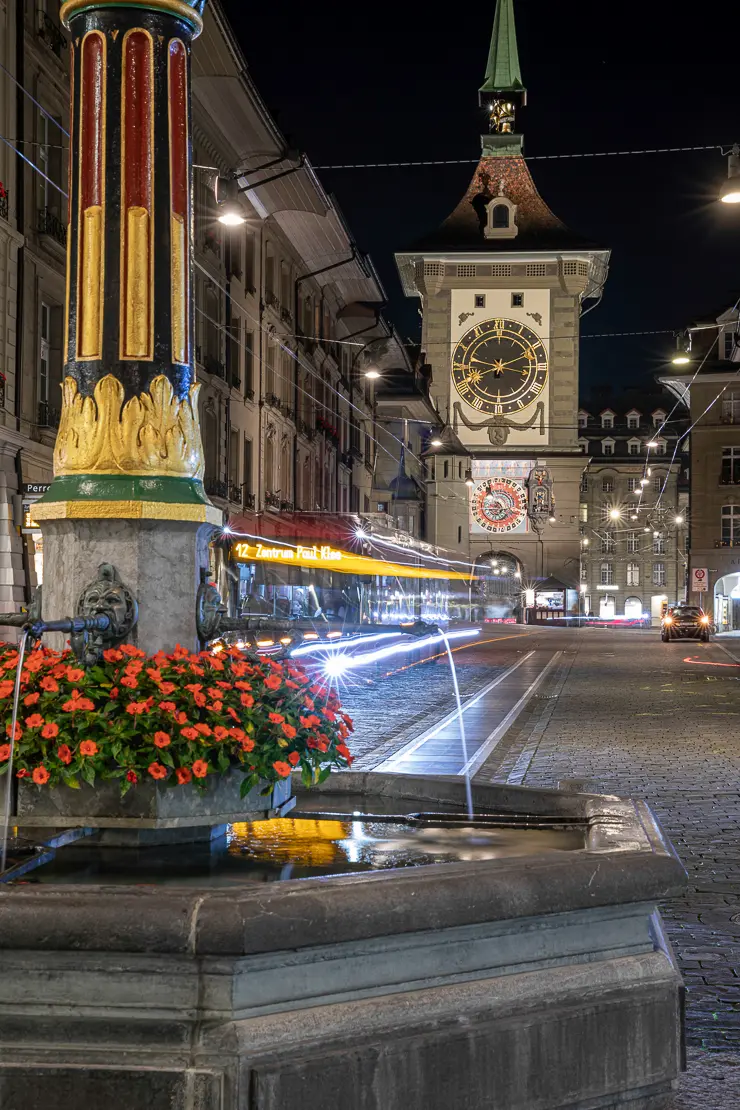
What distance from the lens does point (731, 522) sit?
70.9m

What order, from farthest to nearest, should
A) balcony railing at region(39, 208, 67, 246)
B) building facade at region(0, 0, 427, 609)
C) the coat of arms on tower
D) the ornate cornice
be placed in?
the coat of arms on tower < balcony railing at region(39, 208, 67, 246) < building facade at region(0, 0, 427, 609) < the ornate cornice

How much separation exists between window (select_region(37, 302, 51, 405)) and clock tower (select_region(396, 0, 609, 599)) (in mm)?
60217

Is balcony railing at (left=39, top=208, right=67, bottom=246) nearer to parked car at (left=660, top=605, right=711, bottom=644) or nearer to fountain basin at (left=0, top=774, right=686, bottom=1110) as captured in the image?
fountain basin at (left=0, top=774, right=686, bottom=1110)

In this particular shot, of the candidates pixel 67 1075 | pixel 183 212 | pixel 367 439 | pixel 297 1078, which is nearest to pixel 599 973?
pixel 297 1078

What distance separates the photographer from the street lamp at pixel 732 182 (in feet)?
71.5

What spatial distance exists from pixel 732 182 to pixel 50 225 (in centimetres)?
1301

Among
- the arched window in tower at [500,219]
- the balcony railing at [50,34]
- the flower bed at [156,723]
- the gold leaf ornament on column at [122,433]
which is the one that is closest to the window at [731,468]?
the arched window in tower at [500,219]

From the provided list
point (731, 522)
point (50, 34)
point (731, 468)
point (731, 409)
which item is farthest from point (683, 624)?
point (50, 34)

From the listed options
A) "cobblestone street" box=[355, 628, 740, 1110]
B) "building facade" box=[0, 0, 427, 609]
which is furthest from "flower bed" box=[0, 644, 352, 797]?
"cobblestone street" box=[355, 628, 740, 1110]

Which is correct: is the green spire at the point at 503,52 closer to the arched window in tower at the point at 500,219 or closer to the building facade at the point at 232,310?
the arched window in tower at the point at 500,219

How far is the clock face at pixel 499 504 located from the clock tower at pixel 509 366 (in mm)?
68

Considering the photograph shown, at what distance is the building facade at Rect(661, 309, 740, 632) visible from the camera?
230 ft

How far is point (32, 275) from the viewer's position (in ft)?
86.2

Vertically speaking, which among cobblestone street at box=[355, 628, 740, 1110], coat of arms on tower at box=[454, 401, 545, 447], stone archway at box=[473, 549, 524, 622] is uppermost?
coat of arms on tower at box=[454, 401, 545, 447]
